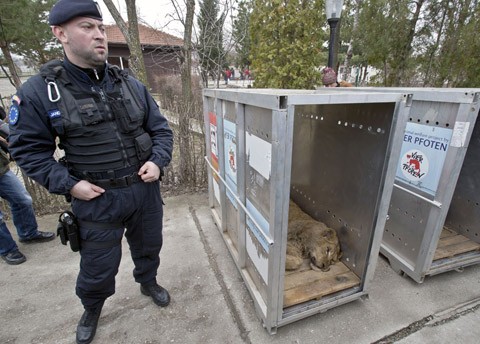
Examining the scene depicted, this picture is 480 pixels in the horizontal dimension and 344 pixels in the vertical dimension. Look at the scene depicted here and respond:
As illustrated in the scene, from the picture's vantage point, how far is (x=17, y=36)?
7.21 metres

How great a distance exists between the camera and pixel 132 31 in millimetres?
3473

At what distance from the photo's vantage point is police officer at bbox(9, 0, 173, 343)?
1438 millimetres

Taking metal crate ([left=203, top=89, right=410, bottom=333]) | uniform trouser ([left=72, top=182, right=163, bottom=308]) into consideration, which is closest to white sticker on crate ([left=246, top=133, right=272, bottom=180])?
metal crate ([left=203, top=89, right=410, bottom=333])

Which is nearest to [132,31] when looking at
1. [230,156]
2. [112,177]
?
[230,156]

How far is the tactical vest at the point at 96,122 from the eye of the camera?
1.47 m

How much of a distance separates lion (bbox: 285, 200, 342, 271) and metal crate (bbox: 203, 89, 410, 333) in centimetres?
6

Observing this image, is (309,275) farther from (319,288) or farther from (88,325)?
(88,325)

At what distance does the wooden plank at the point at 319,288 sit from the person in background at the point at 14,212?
2.66 m

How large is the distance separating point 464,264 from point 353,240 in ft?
3.81

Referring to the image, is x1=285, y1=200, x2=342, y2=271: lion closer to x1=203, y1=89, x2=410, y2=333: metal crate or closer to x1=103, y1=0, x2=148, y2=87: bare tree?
x1=203, y1=89, x2=410, y2=333: metal crate

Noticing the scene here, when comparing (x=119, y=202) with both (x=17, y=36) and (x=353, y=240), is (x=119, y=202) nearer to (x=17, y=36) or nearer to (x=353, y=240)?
(x=353, y=240)

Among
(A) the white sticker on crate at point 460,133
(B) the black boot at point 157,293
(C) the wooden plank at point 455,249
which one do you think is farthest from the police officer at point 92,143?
(C) the wooden plank at point 455,249

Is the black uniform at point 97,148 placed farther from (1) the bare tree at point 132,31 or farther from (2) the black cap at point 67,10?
(1) the bare tree at point 132,31

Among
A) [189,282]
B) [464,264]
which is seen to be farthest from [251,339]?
[464,264]
